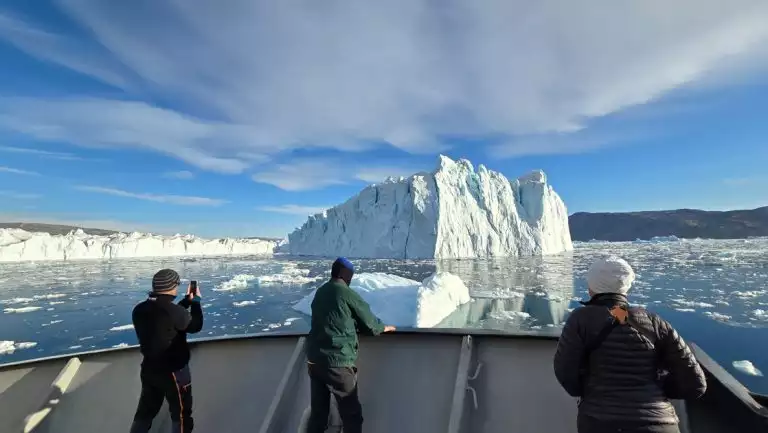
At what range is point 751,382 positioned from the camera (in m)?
6.22

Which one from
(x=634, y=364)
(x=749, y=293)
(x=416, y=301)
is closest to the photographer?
(x=634, y=364)

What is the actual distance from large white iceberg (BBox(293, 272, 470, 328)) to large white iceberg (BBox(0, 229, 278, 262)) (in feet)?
167

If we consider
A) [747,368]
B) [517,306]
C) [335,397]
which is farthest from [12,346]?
[747,368]

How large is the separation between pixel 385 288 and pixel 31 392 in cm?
1102

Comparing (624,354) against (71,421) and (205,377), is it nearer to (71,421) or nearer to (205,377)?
(205,377)

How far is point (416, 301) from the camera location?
11188mm

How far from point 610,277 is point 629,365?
0.28m

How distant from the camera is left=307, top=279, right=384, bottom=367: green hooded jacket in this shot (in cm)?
207

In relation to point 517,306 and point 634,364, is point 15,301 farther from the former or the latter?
point 634,364

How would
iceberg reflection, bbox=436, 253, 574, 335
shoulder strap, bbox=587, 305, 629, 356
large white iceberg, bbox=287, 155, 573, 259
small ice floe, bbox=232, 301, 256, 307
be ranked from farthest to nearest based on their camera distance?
large white iceberg, bbox=287, 155, 573, 259
small ice floe, bbox=232, 301, 256, 307
iceberg reflection, bbox=436, 253, 574, 335
shoulder strap, bbox=587, 305, 629, 356

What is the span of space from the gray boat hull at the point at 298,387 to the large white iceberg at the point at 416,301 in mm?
8184

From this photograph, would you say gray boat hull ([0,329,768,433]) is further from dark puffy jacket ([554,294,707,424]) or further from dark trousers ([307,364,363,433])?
dark puffy jacket ([554,294,707,424])

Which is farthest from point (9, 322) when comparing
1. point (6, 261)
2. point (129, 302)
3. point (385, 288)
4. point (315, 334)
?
point (6, 261)

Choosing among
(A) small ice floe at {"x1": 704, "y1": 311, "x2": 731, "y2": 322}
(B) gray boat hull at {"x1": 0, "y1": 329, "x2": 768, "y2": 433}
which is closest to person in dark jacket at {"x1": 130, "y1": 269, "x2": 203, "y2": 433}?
(B) gray boat hull at {"x1": 0, "y1": 329, "x2": 768, "y2": 433}
